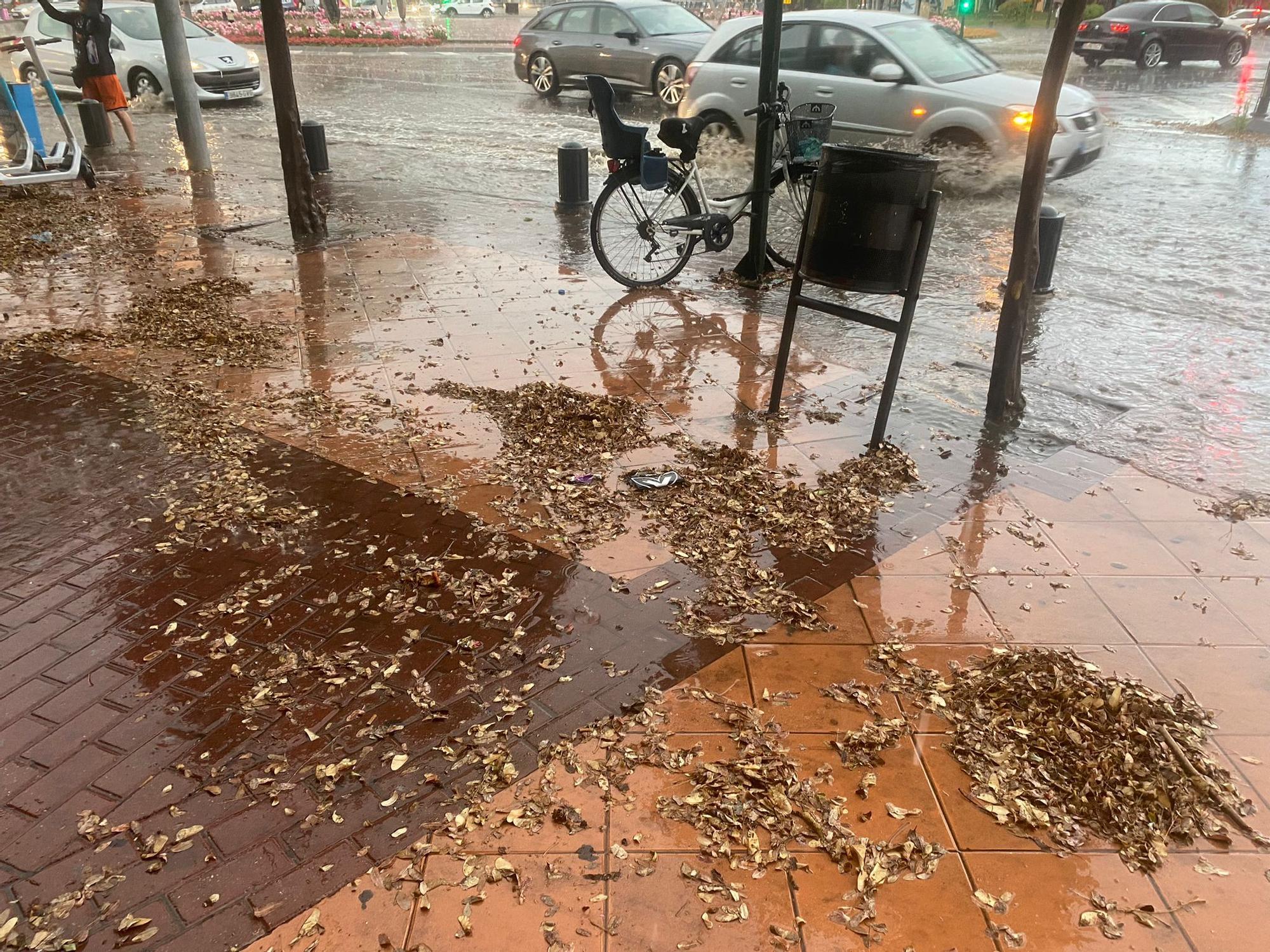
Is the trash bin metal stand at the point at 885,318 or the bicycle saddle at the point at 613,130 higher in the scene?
the bicycle saddle at the point at 613,130

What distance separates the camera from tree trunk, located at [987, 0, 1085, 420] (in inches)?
172

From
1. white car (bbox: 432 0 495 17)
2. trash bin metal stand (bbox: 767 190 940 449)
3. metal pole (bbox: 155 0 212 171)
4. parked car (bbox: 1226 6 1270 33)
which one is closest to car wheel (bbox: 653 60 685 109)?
metal pole (bbox: 155 0 212 171)

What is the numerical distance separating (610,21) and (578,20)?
0.78 meters

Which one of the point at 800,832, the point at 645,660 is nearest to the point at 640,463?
the point at 645,660

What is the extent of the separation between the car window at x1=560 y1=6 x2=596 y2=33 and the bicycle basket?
1156 cm

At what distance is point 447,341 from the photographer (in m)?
6.30

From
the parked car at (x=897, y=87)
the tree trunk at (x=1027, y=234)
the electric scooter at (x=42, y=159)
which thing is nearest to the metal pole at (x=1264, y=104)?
the parked car at (x=897, y=87)

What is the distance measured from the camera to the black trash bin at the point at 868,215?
4.34 m

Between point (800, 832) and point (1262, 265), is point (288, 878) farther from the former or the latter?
point (1262, 265)

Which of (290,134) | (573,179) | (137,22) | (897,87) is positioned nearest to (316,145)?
(290,134)

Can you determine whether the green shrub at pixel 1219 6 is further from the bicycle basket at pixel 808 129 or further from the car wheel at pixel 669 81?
the bicycle basket at pixel 808 129

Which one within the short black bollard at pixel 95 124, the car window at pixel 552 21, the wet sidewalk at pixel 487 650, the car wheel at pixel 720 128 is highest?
the car window at pixel 552 21

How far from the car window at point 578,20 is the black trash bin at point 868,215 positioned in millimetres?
14697

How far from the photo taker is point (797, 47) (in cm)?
1112
